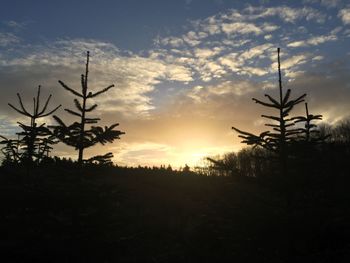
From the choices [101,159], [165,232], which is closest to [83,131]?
[101,159]

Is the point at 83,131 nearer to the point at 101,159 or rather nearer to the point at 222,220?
the point at 101,159

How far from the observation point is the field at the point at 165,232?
39.6ft

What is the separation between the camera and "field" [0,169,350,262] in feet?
39.6

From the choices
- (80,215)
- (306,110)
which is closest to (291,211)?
(80,215)

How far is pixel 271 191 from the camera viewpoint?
Result: 13438mm

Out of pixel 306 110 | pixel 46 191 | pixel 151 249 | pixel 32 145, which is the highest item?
pixel 306 110

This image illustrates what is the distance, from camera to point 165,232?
18094 mm

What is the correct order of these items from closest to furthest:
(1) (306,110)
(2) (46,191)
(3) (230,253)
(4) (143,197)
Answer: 1. (2) (46,191)
2. (3) (230,253)
3. (4) (143,197)
4. (1) (306,110)

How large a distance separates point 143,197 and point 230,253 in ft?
41.5

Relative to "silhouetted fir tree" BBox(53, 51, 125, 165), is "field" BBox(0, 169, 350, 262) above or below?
below

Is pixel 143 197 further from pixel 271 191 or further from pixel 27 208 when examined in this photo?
pixel 271 191

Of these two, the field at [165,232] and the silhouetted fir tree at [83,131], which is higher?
the silhouetted fir tree at [83,131]

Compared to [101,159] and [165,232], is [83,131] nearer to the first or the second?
[101,159]

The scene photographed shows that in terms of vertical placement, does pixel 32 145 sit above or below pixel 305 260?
above
